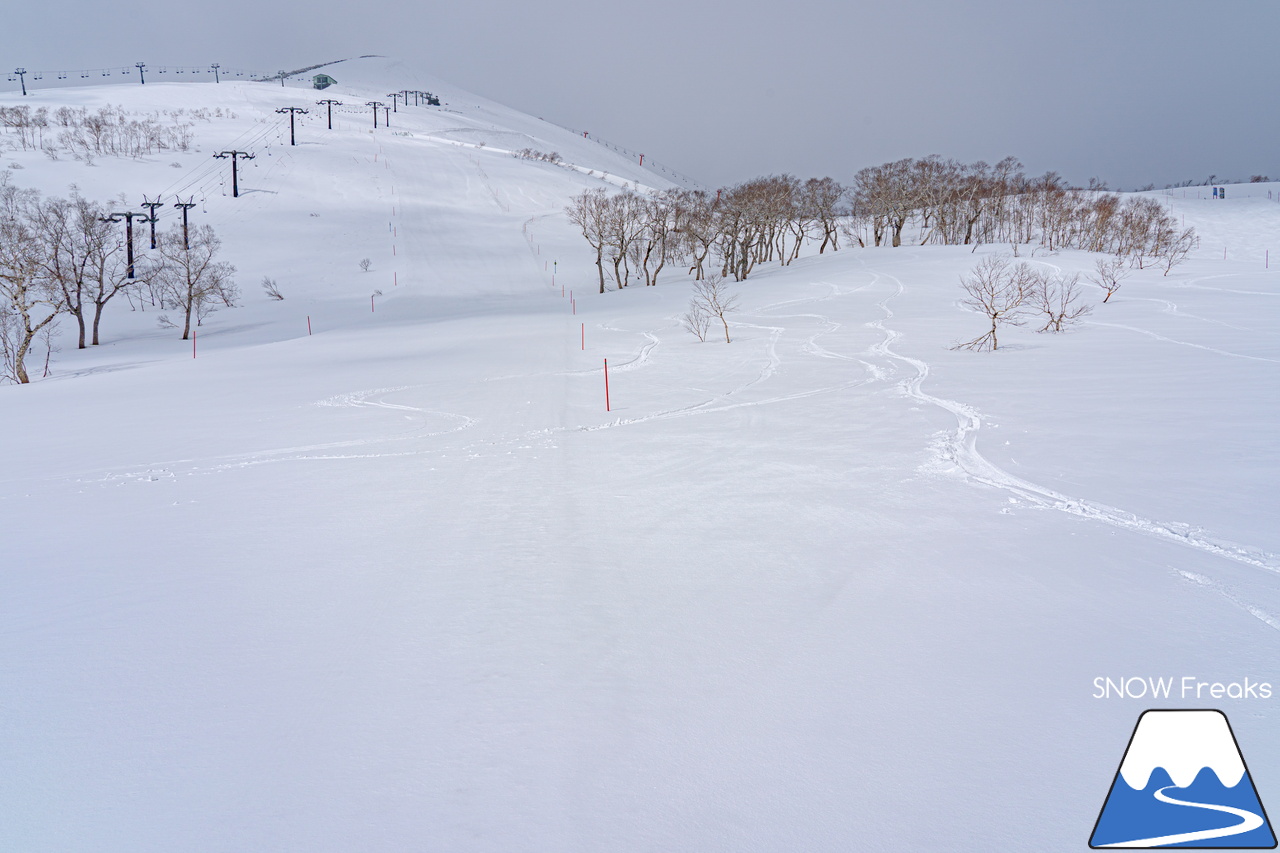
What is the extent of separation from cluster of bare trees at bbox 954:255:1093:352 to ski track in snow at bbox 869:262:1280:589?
9.52m

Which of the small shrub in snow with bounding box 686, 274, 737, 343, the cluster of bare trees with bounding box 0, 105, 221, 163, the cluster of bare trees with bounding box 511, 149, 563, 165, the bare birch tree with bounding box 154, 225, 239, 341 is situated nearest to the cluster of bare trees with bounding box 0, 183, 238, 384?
the bare birch tree with bounding box 154, 225, 239, 341

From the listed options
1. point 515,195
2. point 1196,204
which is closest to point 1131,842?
point 515,195

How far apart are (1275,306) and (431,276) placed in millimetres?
50889

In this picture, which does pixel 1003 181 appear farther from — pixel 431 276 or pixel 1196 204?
pixel 431 276

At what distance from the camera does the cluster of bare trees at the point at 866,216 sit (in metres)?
56.1

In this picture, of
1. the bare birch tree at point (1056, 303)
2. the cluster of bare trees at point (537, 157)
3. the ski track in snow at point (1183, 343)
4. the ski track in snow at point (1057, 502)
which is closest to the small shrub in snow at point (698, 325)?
the bare birch tree at point (1056, 303)

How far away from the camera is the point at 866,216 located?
2965 inches

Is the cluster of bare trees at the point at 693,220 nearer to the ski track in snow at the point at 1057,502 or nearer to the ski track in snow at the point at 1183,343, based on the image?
the ski track in snow at the point at 1183,343

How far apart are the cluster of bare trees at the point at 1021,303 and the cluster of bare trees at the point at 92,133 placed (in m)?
83.5

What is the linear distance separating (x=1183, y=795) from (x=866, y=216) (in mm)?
78823

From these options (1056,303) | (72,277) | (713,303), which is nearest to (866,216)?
(1056,303)

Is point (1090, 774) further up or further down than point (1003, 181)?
further down

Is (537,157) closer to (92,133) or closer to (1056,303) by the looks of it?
(92,133)

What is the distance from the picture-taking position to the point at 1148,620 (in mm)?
5676
